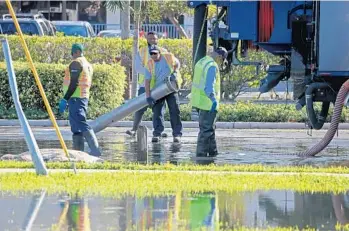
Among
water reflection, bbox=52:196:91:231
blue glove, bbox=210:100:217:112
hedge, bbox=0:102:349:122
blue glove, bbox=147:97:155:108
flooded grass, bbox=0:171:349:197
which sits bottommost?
hedge, bbox=0:102:349:122

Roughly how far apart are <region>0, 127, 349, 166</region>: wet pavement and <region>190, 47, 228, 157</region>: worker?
13.7 inches

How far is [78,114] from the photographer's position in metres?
16.2

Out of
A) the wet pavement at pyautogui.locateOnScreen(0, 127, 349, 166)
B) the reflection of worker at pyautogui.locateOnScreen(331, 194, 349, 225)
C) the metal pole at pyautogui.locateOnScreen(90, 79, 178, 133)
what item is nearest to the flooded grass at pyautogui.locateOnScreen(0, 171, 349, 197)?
the reflection of worker at pyautogui.locateOnScreen(331, 194, 349, 225)

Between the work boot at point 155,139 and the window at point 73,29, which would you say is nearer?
the work boot at point 155,139

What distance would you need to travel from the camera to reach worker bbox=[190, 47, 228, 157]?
1608cm

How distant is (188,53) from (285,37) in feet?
36.4

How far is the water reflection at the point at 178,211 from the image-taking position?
9859 mm

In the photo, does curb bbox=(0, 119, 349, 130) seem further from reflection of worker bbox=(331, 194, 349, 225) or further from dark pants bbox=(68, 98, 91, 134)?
reflection of worker bbox=(331, 194, 349, 225)

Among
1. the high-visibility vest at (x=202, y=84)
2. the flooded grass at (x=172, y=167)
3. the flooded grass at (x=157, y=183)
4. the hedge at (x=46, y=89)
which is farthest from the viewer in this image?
the hedge at (x=46, y=89)

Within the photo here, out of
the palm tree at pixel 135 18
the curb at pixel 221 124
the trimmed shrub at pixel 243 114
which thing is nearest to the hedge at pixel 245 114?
the trimmed shrub at pixel 243 114

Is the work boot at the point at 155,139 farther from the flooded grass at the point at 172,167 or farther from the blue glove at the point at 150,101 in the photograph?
the flooded grass at the point at 172,167

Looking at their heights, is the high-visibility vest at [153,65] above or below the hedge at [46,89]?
above

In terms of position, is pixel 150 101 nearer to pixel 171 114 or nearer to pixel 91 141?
pixel 171 114

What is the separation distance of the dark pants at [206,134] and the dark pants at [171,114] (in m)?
2.41
